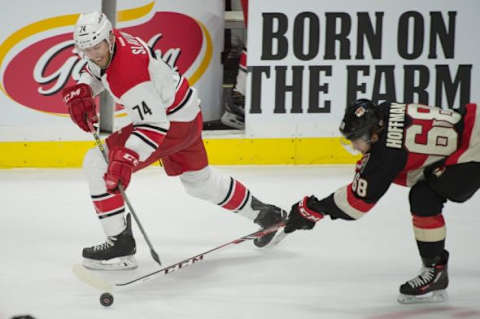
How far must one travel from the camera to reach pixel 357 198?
141 inches

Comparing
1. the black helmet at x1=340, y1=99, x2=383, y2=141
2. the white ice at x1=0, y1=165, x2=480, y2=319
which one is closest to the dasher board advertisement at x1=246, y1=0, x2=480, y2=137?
the white ice at x1=0, y1=165, x2=480, y2=319

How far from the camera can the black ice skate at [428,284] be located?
369 centimetres

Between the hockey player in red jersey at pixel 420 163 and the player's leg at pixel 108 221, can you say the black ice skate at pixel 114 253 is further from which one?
the hockey player in red jersey at pixel 420 163

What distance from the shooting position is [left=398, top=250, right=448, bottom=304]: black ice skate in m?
3.69

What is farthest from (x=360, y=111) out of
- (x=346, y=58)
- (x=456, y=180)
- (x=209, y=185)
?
(x=346, y=58)

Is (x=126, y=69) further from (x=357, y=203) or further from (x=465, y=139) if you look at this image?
(x=465, y=139)

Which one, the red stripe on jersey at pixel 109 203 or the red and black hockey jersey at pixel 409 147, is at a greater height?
the red and black hockey jersey at pixel 409 147

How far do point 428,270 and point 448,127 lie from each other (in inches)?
21.7

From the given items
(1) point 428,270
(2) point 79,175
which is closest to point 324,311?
(1) point 428,270

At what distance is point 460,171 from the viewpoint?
3547mm

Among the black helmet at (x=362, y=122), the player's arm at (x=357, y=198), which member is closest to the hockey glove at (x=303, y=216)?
the player's arm at (x=357, y=198)

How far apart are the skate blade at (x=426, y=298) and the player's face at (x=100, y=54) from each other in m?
1.47

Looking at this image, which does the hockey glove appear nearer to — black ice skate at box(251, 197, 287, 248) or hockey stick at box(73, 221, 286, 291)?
hockey stick at box(73, 221, 286, 291)

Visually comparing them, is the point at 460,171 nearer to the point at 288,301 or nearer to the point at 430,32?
the point at 288,301
